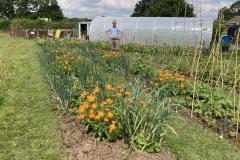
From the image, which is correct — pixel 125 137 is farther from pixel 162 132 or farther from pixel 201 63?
pixel 201 63

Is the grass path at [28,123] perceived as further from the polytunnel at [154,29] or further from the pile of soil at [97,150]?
the polytunnel at [154,29]

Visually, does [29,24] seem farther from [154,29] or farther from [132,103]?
[132,103]

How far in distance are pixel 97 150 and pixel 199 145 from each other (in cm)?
134

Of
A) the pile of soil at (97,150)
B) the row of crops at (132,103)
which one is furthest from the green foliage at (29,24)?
the pile of soil at (97,150)

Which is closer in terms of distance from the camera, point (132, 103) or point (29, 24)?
point (132, 103)

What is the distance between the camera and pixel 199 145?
4227mm

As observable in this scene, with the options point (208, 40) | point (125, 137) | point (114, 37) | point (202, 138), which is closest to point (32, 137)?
point (125, 137)

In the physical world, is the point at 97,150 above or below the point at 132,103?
below

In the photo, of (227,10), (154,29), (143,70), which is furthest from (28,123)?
(154,29)

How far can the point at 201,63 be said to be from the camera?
930cm

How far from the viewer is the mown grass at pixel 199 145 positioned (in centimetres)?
392

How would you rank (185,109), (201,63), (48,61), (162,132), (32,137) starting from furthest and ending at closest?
(201,63), (48,61), (185,109), (32,137), (162,132)

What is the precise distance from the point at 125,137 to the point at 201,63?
5.93 metres

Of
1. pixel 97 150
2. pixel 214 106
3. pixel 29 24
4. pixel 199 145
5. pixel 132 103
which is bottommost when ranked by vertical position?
pixel 199 145
